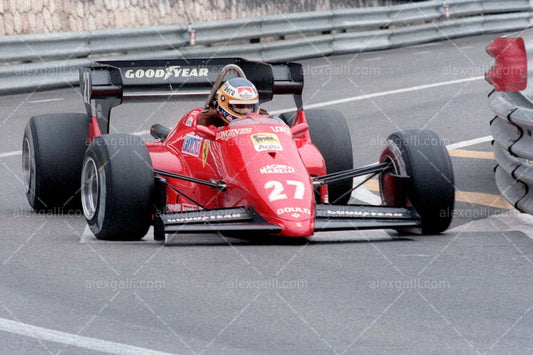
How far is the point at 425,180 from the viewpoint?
351 inches

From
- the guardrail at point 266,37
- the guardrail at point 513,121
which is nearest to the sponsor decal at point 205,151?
the guardrail at point 513,121

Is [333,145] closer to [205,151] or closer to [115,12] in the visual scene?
[205,151]

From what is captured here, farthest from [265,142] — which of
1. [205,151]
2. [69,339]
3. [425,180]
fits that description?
[69,339]

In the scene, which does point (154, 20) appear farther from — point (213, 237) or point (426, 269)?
point (426, 269)

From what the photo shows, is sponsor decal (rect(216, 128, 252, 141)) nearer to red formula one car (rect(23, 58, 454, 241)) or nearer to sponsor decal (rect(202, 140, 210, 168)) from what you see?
red formula one car (rect(23, 58, 454, 241))

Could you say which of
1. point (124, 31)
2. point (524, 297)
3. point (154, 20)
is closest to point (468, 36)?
point (154, 20)

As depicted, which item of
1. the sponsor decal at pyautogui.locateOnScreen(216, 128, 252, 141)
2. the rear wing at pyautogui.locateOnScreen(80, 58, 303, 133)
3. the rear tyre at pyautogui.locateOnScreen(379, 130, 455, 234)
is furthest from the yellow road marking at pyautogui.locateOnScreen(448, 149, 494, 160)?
the sponsor decal at pyautogui.locateOnScreen(216, 128, 252, 141)

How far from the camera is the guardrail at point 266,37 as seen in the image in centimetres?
1855

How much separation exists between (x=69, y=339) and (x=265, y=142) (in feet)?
10.6

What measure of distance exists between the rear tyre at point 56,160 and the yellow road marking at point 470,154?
4.88 metres

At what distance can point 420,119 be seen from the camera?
15984 millimetres

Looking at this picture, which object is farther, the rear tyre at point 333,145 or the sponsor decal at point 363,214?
the rear tyre at point 333,145

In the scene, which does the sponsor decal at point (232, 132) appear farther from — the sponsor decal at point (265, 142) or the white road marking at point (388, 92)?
the white road marking at point (388, 92)

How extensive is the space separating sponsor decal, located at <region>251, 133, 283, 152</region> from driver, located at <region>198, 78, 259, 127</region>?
1.80 ft
